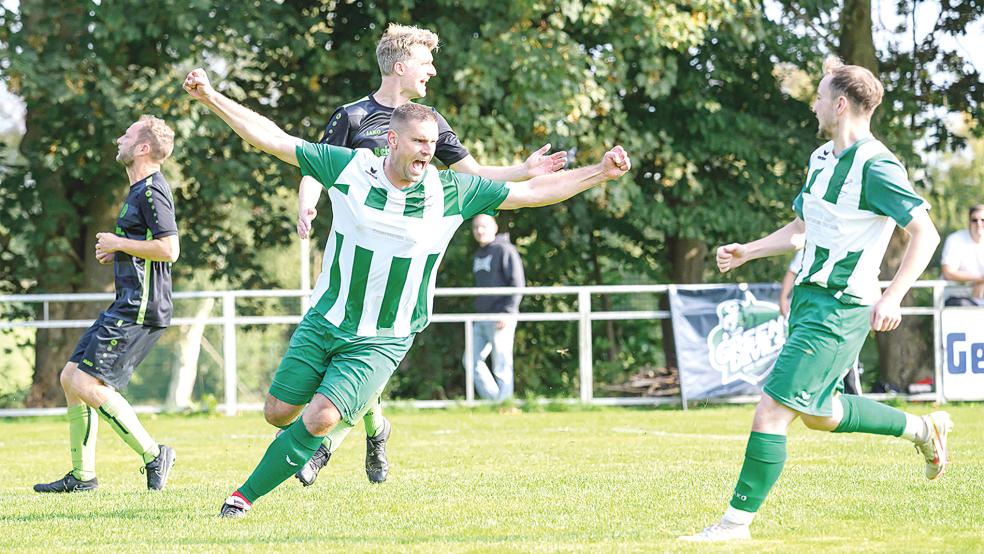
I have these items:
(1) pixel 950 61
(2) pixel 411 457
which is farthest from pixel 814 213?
(1) pixel 950 61

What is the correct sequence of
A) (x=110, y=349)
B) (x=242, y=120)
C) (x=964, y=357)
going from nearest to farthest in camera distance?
(x=242, y=120) < (x=110, y=349) < (x=964, y=357)

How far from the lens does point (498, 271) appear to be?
A: 14.8 metres

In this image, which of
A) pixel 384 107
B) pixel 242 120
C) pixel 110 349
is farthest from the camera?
pixel 110 349

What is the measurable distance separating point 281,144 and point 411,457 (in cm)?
398

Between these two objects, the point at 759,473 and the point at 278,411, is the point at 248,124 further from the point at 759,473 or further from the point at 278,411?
the point at 759,473

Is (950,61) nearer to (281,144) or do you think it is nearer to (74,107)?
(74,107)

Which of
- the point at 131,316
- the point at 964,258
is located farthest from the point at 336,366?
the point at 964,258

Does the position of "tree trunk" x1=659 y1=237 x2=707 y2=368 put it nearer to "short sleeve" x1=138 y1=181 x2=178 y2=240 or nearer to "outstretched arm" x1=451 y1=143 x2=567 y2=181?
"outstretched arm" x1=451 y1=143 x2=567 y2=181

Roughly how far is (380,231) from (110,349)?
7.75 feet

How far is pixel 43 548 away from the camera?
526 cm

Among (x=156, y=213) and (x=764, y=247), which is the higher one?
(x=156, y=213)

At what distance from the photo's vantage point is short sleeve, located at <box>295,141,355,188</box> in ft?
18.6

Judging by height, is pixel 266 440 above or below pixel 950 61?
below

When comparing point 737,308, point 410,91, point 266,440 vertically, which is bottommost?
point 266,440
